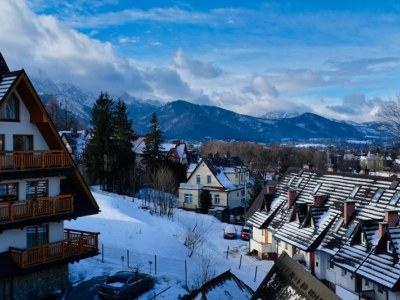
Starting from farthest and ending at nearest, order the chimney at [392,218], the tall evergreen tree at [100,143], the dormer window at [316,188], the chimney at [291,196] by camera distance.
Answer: the tall evergreen tree at [100,143] → the chimney at [291,196] → the dormer window at [316,188] → the chimney at [392,218]

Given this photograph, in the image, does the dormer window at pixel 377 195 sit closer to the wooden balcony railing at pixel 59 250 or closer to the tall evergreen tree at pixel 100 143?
the wooden balcony railing at pixel 59 250

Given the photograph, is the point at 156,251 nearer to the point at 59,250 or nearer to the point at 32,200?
the point at 59,250

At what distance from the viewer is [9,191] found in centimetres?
2177

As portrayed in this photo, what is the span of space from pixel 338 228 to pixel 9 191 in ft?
68.0

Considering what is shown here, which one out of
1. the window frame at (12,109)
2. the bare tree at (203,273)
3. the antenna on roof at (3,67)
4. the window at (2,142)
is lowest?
the bare tree at (203,273)

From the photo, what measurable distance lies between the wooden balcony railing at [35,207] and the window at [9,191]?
2.10 ft

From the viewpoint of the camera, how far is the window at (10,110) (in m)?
21.7

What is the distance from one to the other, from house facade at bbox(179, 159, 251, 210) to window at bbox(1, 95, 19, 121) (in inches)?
1687

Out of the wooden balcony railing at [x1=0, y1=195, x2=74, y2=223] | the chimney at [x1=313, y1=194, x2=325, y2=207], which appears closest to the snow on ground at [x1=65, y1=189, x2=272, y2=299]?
the wooden balcony railing at [x1=0, y1=195, x2=74, y2=223]

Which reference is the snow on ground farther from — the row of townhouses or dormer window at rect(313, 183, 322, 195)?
dormer window at rect(313, 183, 322, 195)

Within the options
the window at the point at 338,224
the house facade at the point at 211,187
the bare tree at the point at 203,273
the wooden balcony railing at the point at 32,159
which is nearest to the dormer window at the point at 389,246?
the window at the point at 338,224

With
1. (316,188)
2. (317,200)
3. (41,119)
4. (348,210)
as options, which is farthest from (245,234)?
(41,119)

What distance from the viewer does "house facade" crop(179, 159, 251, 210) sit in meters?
64.4

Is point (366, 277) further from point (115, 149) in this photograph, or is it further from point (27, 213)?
point (115, 149)
